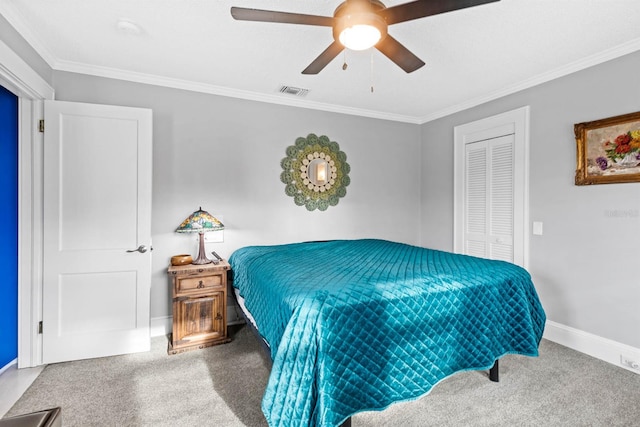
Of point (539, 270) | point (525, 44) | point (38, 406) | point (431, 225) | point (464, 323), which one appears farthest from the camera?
point (431, 225)

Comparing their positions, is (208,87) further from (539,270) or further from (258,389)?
(539,270)

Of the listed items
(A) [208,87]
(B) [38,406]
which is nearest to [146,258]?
(B) [38,406]

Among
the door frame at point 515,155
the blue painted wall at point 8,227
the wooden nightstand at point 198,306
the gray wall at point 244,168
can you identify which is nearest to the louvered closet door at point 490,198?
the door frame at point 515,155

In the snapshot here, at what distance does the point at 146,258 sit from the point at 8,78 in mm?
1525

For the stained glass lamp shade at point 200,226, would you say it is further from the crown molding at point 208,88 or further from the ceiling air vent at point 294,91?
the ceiling air vent at point 294,91

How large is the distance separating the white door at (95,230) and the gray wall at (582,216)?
3596 mm

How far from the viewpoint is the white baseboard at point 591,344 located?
251cm

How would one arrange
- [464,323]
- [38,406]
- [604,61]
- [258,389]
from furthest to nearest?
[604,61] < [258,389] < [38,406] < [464,323]

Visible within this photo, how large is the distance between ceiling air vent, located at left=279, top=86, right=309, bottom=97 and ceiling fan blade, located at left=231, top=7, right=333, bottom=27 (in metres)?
1.77

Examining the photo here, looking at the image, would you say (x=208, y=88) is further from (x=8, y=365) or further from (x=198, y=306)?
(x=8, y=365)

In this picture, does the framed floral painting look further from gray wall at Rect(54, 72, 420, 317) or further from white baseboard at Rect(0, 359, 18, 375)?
white baseboard at Rect(0, 359, 18, 375)

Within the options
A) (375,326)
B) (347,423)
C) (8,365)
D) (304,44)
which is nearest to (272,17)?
(304,44)

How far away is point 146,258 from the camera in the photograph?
9.18 feet

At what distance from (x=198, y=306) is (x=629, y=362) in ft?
11.3
